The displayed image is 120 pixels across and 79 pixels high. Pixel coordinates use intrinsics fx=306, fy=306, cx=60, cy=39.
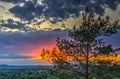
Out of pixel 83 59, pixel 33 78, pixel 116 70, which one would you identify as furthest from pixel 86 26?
pixel 33 78

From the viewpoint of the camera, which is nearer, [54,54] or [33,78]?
[54,54]

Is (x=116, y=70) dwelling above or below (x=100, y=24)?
below

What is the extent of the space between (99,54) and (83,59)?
2.04m

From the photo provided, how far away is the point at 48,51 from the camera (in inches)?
1442

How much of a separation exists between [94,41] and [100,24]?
6.96ft

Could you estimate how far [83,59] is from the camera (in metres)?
36.1

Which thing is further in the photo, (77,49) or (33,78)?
(33,78)

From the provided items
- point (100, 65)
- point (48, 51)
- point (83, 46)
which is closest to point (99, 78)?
point (100, 65)

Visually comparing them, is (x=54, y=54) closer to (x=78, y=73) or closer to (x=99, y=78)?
(x=78, y=73)

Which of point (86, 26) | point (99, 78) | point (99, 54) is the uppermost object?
point (86, 26)

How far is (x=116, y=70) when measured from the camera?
3691 cm

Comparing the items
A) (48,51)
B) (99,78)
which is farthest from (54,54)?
(99,78)

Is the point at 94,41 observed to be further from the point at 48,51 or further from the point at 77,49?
the point at 48,51

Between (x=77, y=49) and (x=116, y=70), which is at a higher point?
(x=77, y=49)
